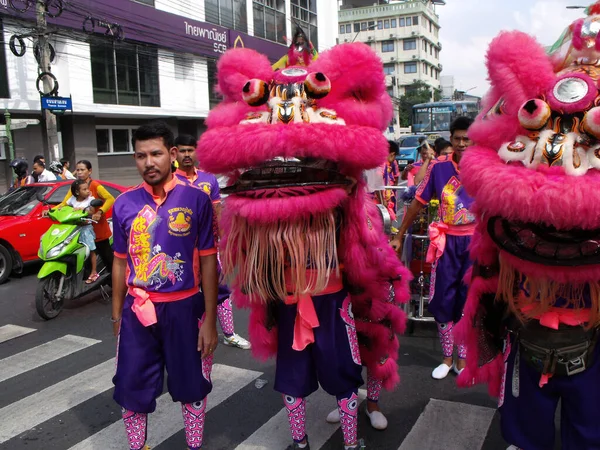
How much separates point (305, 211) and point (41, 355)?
361 cm

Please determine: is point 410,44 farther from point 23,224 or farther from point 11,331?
point 11,331

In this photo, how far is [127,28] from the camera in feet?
59.5

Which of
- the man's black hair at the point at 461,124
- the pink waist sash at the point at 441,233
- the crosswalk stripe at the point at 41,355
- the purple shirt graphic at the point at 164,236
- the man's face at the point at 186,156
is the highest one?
the man's black hair at the point at 461,124

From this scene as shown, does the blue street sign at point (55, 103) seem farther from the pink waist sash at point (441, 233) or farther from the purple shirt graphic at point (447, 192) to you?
the pink waist sash at point (441, 233)

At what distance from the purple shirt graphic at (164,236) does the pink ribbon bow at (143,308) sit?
0.14 ft

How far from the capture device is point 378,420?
3297 millimetres

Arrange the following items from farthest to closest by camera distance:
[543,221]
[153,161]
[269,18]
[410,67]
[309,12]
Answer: [410,67] → [309,12] → [269,18] → [153,161] → [543,221]

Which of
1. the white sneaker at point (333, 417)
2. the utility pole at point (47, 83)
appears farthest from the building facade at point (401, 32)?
the white sneaker at point (333, 417)

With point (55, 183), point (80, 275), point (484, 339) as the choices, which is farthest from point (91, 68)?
point (484, 339)

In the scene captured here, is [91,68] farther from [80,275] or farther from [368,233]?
[368,233]

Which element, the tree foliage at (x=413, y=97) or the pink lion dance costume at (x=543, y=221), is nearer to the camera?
the pink lion dance costume at (x=543, y=221)

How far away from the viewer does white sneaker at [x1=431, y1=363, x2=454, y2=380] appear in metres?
3.99

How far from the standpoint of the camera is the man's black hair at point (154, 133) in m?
2.70

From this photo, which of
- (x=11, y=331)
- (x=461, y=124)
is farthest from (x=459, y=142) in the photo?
(x=11, y=331)
